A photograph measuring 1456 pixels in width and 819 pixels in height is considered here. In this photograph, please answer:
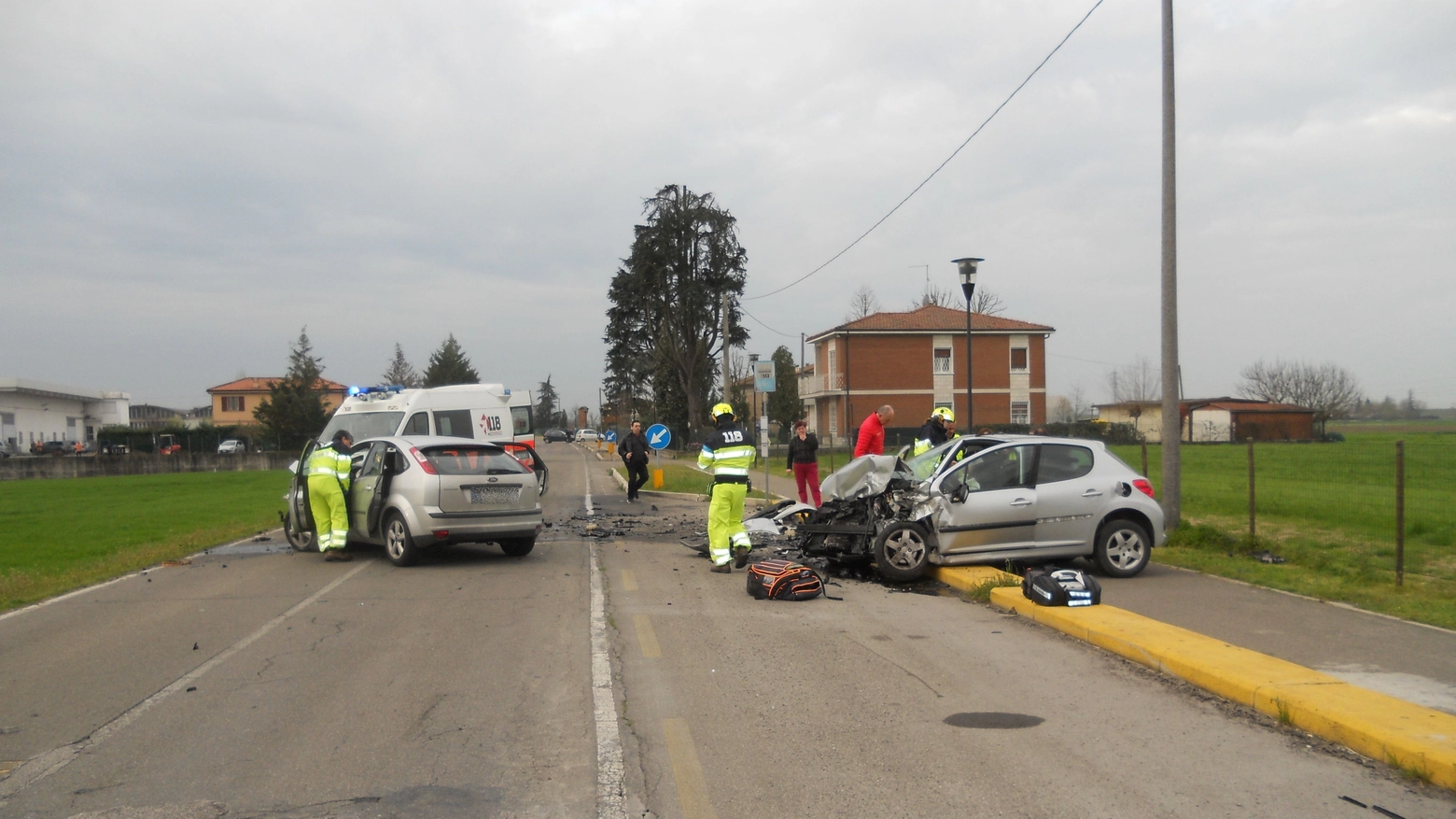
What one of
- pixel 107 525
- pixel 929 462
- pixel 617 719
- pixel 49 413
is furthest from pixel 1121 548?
pixel 49 413

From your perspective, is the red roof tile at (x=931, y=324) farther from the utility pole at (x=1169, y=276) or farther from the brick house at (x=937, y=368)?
the utility pole at (x=1169, y=276)

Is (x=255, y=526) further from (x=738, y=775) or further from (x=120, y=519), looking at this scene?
(x=738, y=775)

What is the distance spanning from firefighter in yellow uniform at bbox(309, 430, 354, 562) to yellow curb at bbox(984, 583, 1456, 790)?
8.36 m

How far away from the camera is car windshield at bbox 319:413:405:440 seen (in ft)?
58.0

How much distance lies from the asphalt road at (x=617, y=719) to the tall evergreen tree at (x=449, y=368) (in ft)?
275

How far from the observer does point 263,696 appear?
6.16 m

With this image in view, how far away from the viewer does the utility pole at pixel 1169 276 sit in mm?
13281

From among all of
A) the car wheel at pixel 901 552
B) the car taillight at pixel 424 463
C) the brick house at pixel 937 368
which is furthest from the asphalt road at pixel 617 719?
the brick house at pixel 937 368

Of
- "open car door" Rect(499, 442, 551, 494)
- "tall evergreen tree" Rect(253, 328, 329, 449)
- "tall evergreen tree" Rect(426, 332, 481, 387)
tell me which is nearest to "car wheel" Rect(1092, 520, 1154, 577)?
"open car door" Rect(499, 442, 551, 494)

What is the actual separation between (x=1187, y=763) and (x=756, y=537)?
9076 millimetres

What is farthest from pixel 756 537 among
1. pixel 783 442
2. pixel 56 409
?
pixel 56 409

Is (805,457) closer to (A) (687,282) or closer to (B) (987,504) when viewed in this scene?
(B) (987,504)

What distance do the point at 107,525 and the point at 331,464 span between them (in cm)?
1021

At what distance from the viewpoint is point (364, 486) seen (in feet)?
41.4
